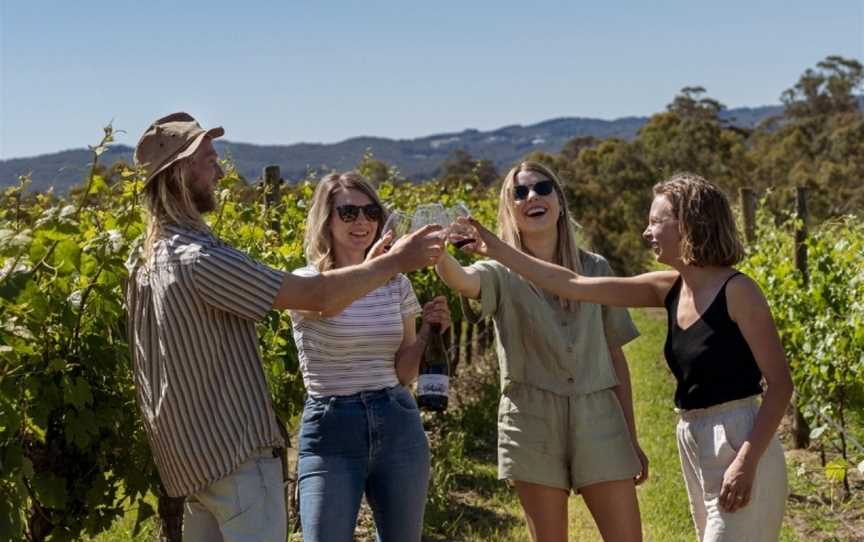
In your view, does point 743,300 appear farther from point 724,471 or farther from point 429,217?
point 429,217

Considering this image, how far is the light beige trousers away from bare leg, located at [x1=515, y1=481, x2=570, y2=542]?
1.70ft

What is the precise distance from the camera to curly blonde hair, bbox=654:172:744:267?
322 centimetres

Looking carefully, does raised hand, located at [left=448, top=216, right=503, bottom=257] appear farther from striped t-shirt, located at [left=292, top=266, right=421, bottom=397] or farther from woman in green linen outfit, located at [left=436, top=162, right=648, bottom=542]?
striped t-shirt, located at [left=292, top=266, right=421, bottom=397]

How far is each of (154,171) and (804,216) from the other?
656 cm

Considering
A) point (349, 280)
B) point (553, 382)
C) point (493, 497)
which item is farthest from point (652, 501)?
point (349, 280)

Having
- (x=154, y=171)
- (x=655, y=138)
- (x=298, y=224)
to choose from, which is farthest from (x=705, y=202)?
(x=655, y=138)

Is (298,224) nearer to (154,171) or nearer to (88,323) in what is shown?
(88,323)

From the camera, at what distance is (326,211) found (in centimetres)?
365

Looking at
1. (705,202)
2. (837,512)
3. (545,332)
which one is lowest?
(837,512)

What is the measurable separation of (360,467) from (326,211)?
81cm

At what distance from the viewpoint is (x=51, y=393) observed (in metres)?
3.34

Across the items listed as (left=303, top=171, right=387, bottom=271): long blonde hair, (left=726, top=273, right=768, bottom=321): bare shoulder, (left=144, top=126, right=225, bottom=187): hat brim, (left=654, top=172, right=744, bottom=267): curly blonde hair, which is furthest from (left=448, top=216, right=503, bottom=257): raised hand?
(left=144, top=126, right=225, bottom=187): hat brim

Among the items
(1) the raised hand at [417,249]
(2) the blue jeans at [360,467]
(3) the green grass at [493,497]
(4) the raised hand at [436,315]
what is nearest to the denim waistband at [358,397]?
(2) the blue jeans at [360,467]

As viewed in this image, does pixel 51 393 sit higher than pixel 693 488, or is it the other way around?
pixel 51 393
